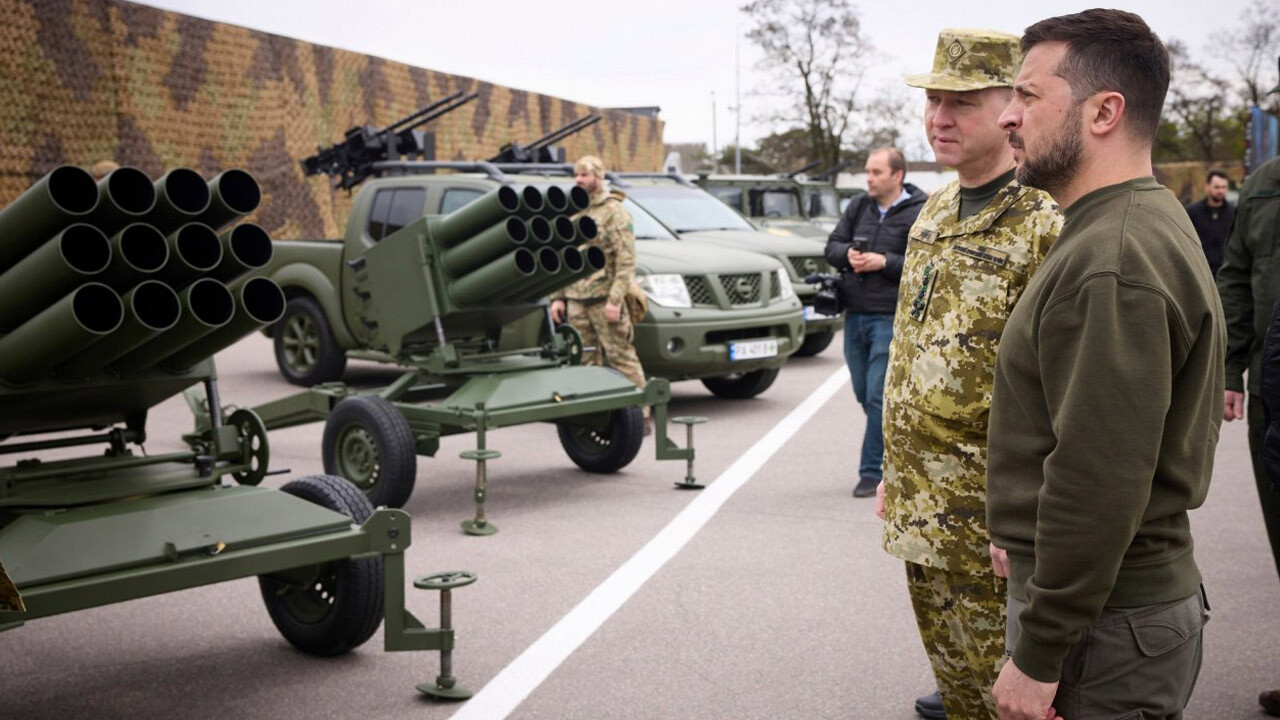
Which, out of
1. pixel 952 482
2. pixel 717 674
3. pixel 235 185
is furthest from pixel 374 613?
pixel 952 482

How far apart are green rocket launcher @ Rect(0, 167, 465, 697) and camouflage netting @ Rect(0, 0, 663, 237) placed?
14.1 m

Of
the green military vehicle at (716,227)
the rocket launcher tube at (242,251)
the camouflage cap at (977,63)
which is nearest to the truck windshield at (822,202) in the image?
the green military vehicle at (716,227)

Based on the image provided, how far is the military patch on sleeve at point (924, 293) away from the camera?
3.44 m

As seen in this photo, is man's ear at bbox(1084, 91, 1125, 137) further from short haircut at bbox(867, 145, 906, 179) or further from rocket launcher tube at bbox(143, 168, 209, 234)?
short haircut at bbox(867, 145, 906, 179)

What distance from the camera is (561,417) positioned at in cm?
847

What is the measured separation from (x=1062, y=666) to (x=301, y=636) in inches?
143

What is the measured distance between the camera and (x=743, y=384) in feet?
42.4

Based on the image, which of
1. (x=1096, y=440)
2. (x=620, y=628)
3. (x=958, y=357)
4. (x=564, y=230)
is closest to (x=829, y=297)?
(x=564, y=230)

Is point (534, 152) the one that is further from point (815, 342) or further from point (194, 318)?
point (194, 318)

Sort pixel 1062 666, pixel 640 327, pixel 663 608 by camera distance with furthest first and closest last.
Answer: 1. pixel 640 327
2. pixel 663 608
3. pixel 1062 666

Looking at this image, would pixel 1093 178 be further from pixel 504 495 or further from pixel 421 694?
pixel 504 495

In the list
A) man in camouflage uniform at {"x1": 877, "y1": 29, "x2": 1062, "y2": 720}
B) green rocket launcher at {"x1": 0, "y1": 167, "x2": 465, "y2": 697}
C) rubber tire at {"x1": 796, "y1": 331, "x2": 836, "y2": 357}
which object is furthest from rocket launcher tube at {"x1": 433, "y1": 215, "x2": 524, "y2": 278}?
rubber tire at {"x1": 796, "y1": 331, "x2": 836, "y2": 357}

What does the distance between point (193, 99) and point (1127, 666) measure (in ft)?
69.8

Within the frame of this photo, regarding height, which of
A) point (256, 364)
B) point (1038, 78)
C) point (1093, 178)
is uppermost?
point (1038, 78)
